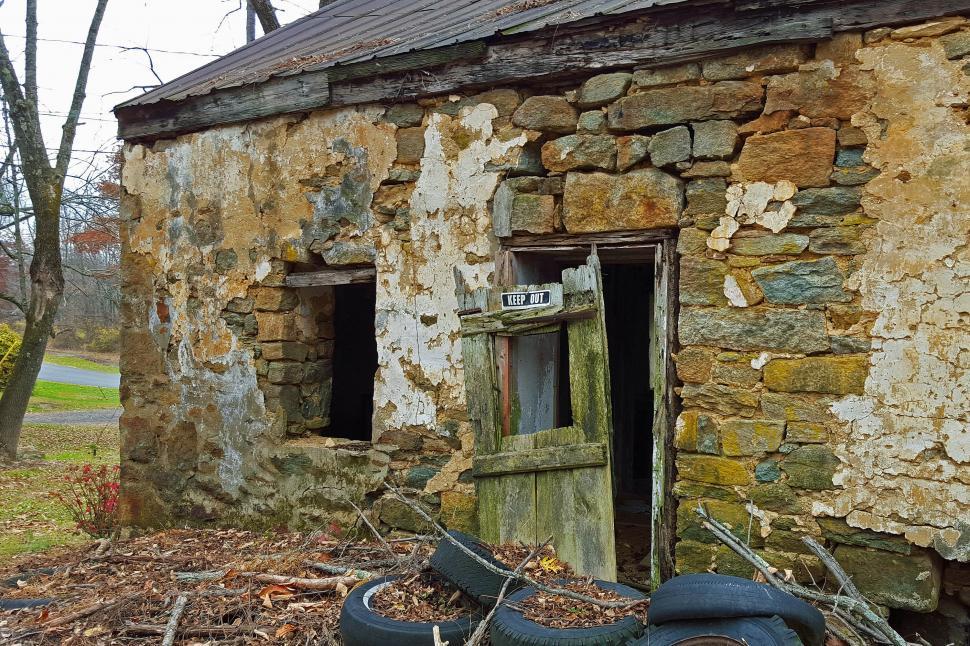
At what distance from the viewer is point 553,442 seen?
4.12 m

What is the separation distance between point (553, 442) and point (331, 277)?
6.79 feet

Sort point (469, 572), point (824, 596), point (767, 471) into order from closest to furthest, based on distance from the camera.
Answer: point (824, 596) → point (469, 572) → point (767, 471)

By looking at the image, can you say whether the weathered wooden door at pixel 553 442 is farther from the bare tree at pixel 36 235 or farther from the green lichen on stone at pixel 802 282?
the bare tree at pixel 36 235

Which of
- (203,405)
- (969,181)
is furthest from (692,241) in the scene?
(203,405)

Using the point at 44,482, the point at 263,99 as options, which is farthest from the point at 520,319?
the point at 44,482

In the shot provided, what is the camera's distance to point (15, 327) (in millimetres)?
28203

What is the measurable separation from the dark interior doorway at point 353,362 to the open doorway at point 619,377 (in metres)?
2.29

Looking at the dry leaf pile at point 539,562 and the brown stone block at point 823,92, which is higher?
the brown stone block at point 823,92

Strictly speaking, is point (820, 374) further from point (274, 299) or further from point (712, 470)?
point (274, 299)

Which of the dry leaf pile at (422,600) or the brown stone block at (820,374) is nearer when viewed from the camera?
the dry leaf pile at (422,600)

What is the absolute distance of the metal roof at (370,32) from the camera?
4.60 metres

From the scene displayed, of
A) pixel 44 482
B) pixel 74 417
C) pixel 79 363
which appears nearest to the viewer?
pixel 44 482

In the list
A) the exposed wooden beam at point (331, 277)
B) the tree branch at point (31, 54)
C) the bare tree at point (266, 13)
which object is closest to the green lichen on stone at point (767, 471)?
A: the exposed wooden beam at point (331, 277)

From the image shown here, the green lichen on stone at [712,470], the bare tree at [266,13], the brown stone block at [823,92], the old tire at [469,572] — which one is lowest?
the old tire at [469,572]
